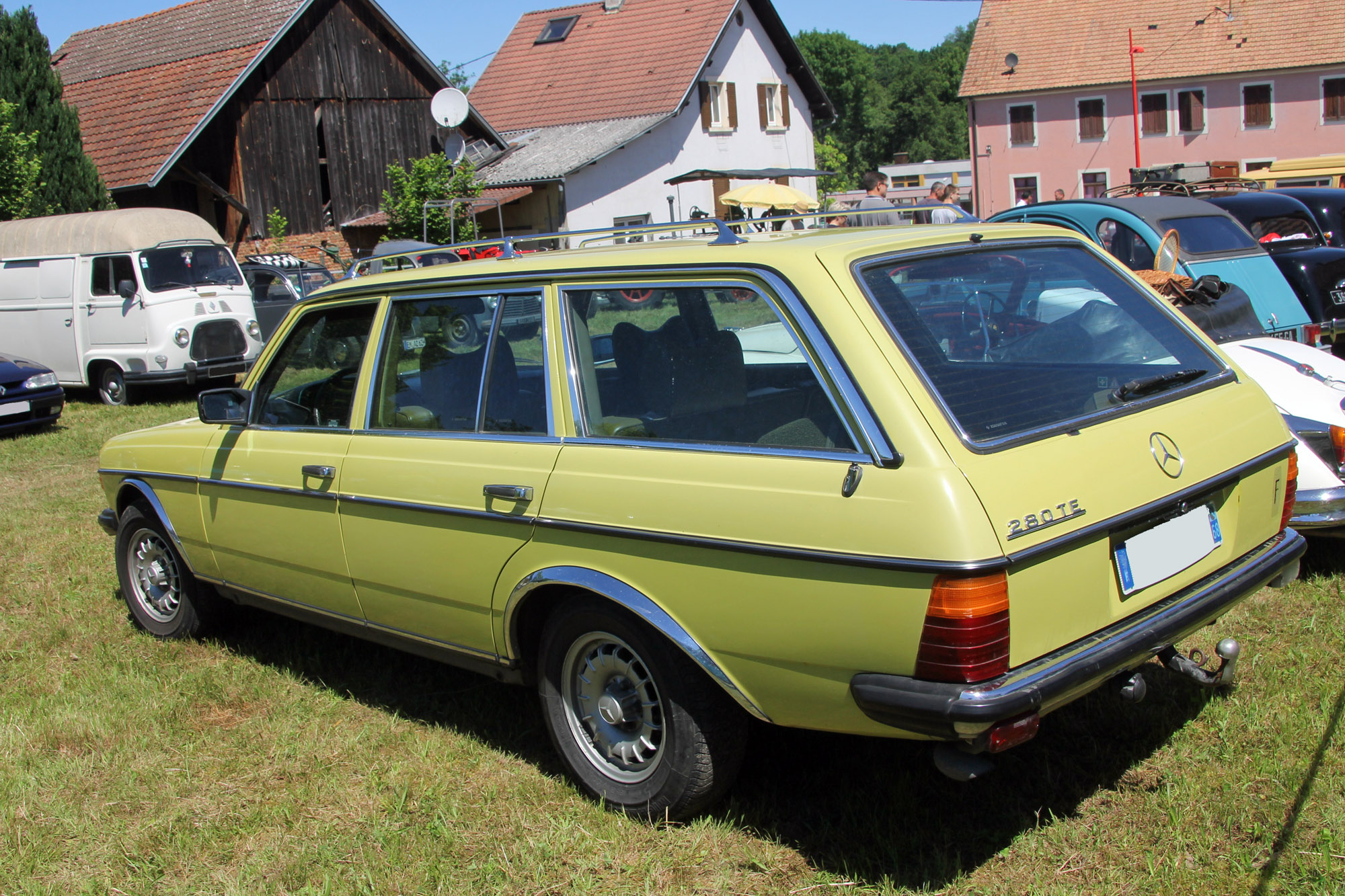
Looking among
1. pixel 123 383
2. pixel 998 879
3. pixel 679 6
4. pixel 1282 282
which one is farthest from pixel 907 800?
pixel 679 6

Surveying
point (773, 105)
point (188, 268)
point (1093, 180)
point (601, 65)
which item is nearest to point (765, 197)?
point (188, 268)

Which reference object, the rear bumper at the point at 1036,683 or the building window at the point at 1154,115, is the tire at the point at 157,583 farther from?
the building window at the point at 1154,115

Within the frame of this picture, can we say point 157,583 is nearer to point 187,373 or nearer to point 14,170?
point 187,373

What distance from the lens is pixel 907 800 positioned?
139 inches

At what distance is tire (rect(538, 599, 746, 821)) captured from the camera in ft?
10.8

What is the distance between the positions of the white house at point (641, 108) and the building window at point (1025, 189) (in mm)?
11026

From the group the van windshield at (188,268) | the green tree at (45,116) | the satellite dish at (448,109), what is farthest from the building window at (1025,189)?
the van windshield at (188,268)

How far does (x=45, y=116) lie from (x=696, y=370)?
22.7 m

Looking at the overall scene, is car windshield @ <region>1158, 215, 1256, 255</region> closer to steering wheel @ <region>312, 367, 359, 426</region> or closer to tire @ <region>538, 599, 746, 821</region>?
steering wheel @ <region>312, 367, 359, 426</region>

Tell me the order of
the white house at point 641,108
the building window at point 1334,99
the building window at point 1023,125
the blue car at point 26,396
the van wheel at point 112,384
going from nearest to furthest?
the blue car at point 26,396, the van wheel at point 112,384, the white house at point 641,108, the building window at point 1334,99, the building window at point 1023,125

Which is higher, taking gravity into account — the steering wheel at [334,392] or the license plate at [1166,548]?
the steering wheel at [334,392]

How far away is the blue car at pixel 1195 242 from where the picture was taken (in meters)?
8.96

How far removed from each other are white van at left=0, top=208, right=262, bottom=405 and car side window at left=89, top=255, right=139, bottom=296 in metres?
0.01

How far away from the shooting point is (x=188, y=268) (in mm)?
15570
